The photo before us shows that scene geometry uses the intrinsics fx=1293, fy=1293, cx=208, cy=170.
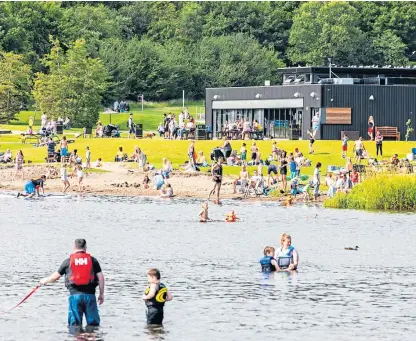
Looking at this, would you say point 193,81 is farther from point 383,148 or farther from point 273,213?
point 273,213

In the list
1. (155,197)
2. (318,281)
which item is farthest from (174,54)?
(318,281)

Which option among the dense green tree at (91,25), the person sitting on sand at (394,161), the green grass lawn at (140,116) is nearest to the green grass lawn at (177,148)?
the person sitting on sand at (394,161)

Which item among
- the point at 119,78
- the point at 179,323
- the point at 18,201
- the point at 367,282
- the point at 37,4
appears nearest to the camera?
the point at 179,323

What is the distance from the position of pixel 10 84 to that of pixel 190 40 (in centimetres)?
4844

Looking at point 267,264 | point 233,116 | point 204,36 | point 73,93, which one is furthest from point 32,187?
point 204,36

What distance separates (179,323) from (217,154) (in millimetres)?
39260

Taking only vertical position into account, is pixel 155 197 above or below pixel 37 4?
below

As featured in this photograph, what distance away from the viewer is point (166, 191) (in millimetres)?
59938

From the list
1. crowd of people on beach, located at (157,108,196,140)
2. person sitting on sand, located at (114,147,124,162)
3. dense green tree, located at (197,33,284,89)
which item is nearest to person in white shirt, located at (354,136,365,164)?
person sitting on sand, located at (114,147,124,162)

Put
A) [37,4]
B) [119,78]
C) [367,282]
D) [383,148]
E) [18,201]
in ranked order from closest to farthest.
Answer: [367,282], [18,201], [383,148], [119,78], [37,4]

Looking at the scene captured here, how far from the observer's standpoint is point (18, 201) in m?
58.9

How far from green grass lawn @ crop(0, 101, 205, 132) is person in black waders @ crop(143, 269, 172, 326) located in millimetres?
66653

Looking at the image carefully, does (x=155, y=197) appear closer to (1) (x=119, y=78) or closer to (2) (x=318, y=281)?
(2) (x=318, y=281)

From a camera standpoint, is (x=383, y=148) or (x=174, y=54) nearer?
(x=383, y=148)
